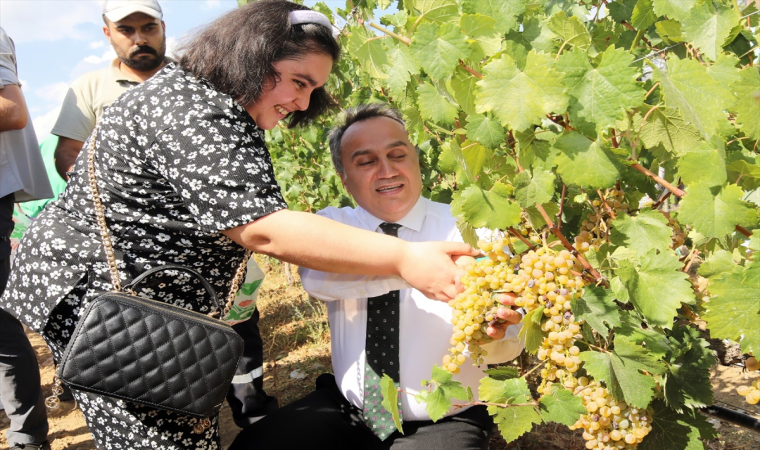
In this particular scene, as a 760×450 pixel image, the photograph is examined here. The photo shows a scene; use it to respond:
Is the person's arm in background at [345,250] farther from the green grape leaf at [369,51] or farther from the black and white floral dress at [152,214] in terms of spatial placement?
the green grape leaf at [369,51]

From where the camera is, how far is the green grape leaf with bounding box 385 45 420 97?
4.98ft

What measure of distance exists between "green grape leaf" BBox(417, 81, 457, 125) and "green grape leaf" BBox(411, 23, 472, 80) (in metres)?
0.30

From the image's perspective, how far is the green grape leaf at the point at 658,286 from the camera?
125 cm

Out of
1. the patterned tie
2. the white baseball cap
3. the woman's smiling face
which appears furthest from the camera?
the white baseball cap

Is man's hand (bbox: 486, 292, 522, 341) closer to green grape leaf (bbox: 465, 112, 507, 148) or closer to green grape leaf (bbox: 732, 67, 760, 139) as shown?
green grape leaf (bbox: 465, 112, 507, 148)

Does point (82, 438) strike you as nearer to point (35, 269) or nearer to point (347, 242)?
point (35, 269)

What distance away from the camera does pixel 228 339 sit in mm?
1854

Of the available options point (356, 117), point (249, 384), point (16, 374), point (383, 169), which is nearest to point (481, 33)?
point (383, 169)

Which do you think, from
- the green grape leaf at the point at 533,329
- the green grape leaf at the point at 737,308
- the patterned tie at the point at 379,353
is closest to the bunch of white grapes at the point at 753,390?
the green grape leaf at the point at 737,308

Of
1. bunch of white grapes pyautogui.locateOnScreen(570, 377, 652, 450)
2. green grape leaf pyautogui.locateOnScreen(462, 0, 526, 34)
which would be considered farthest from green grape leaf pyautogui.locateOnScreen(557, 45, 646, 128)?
bunch of white grapes pyautogui.locateOnScreen(570, 377, 652, 450)

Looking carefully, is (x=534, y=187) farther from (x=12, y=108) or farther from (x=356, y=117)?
(x=12, y=108)

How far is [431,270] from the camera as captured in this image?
1626mm

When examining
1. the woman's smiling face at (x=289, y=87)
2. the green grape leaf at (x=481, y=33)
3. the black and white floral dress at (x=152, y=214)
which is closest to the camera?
the green grape leaf at (x=481, y=33)

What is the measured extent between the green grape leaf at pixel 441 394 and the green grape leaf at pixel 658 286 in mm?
511
